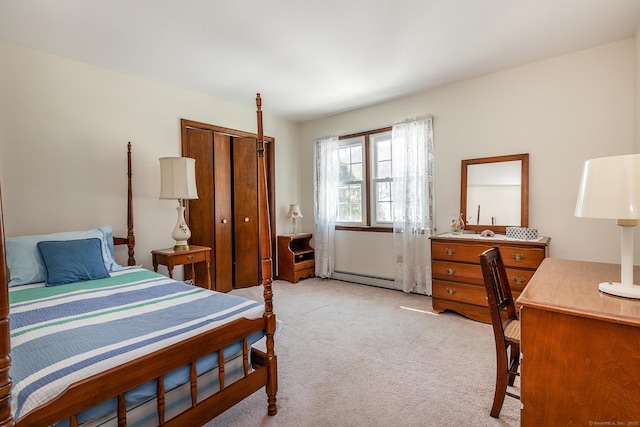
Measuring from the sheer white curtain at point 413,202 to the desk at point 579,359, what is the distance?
2.52 metres

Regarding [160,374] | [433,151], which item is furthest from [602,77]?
[160,374]

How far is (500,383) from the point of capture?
165 cm

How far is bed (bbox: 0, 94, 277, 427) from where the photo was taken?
1.03 metres

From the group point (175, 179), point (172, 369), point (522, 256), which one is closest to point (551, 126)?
point (522, 256)

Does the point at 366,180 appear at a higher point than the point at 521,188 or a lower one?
higher

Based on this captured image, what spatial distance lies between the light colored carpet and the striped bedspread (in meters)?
0.63

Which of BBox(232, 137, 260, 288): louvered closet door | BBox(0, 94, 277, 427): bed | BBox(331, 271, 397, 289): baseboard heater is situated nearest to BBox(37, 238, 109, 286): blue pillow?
BBox(0, 94, 277, 427): bed

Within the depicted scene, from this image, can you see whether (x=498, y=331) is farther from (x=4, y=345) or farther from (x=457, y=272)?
(x=4, y=345)

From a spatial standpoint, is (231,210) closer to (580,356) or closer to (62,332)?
(62,332)

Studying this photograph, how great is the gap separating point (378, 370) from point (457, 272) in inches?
56.8

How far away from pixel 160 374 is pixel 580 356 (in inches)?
63.6

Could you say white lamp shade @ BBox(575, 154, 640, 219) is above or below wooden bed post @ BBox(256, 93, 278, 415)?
above

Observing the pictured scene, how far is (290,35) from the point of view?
2.47 m

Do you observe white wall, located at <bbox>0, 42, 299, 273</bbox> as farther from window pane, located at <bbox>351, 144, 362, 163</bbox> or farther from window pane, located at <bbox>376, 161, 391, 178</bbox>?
window pane, located at <bbox>376, 161, 391, 178</bbox>
